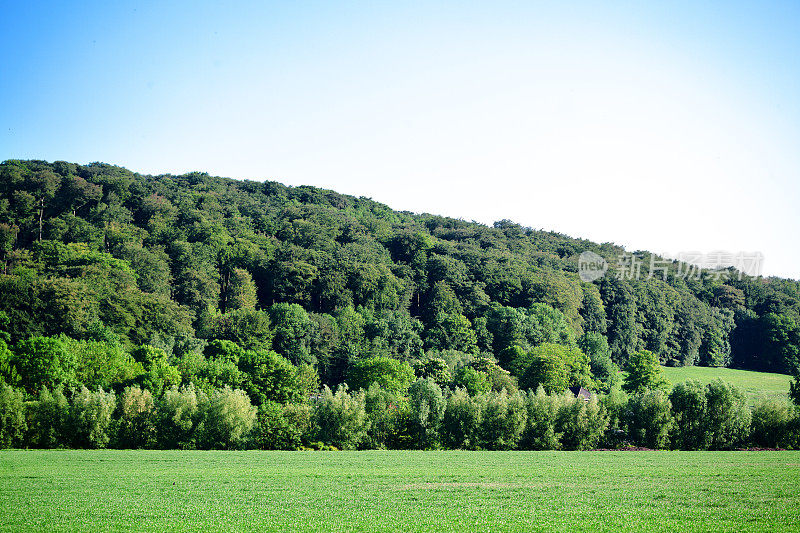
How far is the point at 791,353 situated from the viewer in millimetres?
129125

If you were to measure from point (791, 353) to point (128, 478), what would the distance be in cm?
A: 13871

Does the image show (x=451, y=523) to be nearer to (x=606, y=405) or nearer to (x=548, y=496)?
(x=548, y=496)

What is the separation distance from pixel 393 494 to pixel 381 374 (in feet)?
176

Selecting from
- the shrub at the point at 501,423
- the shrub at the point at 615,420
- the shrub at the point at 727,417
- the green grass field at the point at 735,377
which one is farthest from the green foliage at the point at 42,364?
the green grass field at the point at 735,377

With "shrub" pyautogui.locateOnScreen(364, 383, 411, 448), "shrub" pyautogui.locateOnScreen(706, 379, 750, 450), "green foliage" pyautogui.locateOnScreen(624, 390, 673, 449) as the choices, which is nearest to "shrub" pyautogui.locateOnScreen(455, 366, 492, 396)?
"shrub" pyautogui.locateOnScreen(364, 383, 411, 448)

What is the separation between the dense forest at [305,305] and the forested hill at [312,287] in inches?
14.8

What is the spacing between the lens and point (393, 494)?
26.7 meters

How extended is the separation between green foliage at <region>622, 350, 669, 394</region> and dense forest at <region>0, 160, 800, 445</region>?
1139 mm

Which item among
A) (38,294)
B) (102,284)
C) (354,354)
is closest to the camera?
(38,294)

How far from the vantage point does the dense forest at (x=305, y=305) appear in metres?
68.1

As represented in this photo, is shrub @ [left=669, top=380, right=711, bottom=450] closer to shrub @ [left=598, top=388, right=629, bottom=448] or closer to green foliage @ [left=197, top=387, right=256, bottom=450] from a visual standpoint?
shrub @ [left=598, top=388, right=629, bottom=448]

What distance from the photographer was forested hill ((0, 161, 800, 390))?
87312 millimetres

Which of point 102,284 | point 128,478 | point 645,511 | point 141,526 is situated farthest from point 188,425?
point 102,284

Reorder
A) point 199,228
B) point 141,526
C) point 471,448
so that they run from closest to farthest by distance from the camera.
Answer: point 141,526, point 471,448, point 199,228
